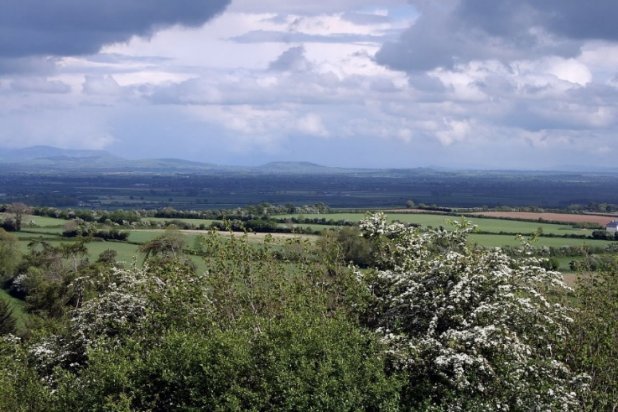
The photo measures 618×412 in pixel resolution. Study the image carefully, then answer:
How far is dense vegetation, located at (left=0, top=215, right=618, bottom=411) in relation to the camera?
20.3 metres

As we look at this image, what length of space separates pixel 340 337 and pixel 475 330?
12.0 feet

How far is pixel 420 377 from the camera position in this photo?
72.4 ft

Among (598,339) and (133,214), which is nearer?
(598,339)

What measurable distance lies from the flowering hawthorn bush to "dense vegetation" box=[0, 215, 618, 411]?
5 cm

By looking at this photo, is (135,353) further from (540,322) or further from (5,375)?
(540,322)

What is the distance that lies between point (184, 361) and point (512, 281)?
9.80 meters

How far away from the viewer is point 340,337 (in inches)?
844

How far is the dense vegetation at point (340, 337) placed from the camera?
2031 cm

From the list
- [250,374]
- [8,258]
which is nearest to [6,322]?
[8,258]

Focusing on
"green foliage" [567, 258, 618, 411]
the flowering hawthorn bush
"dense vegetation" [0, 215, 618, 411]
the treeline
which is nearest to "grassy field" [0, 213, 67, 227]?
the treeline

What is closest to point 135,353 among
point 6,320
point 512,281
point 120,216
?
point 512,281

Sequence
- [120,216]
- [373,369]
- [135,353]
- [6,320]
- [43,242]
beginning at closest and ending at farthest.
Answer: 1. [373,369]
2. [135,353]
3. [6,320]
4. [43,242]
5. [120,216]

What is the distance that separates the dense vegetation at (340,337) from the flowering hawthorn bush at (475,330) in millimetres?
50

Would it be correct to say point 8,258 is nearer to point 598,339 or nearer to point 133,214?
point 133,214
